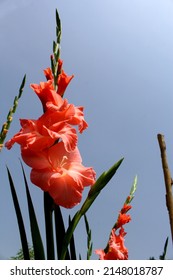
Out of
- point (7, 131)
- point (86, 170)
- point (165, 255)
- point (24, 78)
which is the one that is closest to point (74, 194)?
point (86, 170)

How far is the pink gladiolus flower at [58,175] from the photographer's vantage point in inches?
43.9

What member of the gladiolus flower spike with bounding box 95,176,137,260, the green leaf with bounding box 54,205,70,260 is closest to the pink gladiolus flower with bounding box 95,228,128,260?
the gladiolus flower spike with bounding box 95,176,137,260

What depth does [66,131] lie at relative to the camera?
1153 millimetres

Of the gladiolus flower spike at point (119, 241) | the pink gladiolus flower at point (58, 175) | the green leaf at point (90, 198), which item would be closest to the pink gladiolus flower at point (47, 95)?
the pink gladiolus flower at point (58, 175)

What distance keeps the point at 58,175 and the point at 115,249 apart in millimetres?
675

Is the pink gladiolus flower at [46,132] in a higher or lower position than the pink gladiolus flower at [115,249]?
higher

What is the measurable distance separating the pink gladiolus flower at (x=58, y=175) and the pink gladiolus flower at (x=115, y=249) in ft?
1.99

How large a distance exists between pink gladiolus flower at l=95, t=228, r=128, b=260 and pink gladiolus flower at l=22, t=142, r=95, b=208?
605 millimetres

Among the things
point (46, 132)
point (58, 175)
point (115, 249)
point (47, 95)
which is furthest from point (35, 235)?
point (115, 249)

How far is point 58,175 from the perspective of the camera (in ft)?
3.76

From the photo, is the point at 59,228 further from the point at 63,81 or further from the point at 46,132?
the point at 63,81

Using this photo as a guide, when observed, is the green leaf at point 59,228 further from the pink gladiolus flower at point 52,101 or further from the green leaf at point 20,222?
the pink gladiolus flower at point 52,101
